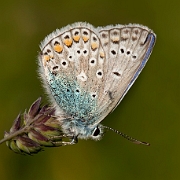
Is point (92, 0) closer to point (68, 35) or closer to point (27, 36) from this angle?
point (27, 36)

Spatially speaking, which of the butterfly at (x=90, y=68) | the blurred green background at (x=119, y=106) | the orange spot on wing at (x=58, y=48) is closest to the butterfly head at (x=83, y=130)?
the butterfly at (x=90, y=68)

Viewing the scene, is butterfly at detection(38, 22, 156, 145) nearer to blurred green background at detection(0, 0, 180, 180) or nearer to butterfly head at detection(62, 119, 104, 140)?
butterfly head at detection(62, 119, 104, 140)

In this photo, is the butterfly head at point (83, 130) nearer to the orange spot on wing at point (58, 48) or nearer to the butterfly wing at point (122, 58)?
the butterfly wing at point (122, 58)

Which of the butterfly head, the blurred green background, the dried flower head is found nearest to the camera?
the dried flower head

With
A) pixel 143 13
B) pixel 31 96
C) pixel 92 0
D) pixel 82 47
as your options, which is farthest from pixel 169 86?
pixel 82 47

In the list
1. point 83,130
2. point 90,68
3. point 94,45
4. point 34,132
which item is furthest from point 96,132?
point 34,132

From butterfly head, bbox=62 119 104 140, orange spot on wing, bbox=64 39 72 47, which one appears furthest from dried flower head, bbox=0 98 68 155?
orange spot on wing, bbox=64 39 72 47
